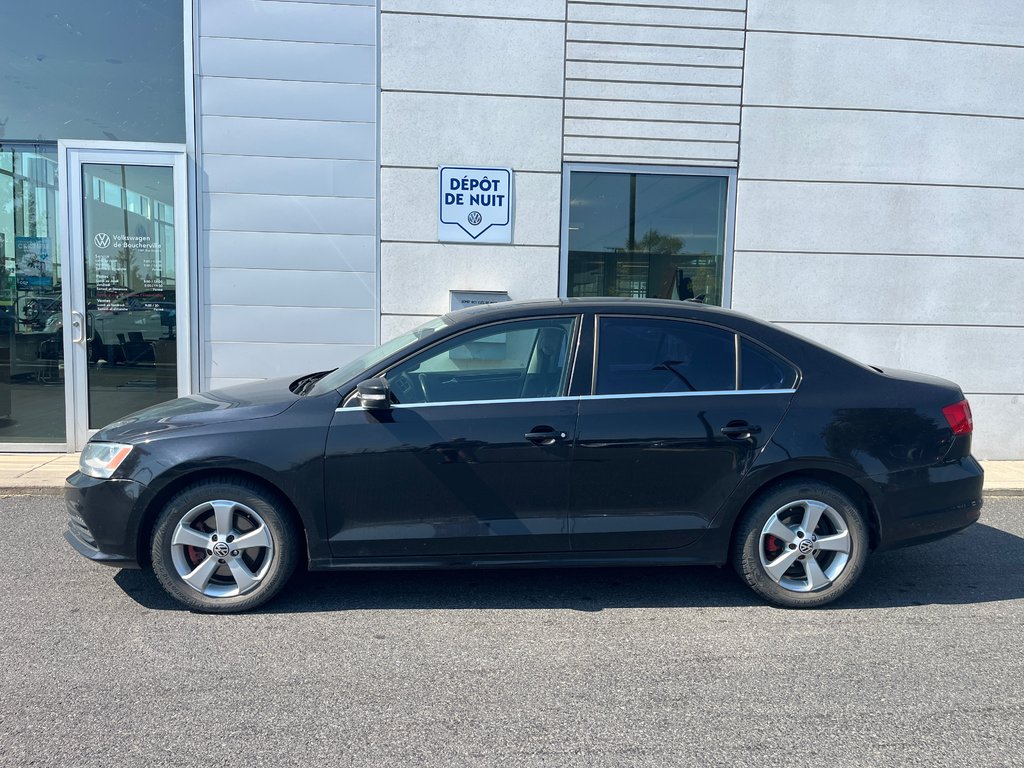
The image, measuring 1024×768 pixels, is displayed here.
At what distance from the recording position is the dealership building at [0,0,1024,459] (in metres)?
7.73

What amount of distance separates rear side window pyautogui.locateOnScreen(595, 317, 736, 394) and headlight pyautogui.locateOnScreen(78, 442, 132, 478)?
2464 mm

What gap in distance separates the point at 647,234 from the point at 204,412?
541 centimetres

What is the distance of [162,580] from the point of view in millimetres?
4008

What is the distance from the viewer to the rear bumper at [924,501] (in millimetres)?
4176

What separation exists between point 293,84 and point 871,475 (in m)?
6.36

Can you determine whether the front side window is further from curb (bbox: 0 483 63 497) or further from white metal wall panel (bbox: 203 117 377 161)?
white metal wall panel (bbox: 203 117 377 161)

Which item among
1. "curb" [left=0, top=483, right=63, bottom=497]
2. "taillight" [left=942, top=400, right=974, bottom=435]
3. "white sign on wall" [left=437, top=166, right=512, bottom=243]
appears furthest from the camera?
"white sign on wall" [left=437, top=166, right=512, bottom=243]

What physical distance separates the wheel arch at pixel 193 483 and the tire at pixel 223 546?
2 cm

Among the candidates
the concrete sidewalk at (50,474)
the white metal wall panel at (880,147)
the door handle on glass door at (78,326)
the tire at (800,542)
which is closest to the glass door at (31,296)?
the door handle on glass door at (78,326)

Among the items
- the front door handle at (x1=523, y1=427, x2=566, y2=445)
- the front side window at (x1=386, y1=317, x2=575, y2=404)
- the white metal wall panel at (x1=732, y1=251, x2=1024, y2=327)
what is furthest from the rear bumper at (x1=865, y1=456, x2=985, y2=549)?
the white metal wall panel at (x1=732, y1=251, x2=1024, y2=327)

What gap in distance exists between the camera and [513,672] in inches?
137

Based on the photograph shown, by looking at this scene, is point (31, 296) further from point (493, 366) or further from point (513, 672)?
point (513, 672)

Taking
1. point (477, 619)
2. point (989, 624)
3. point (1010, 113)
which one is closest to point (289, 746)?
point (477, 619)

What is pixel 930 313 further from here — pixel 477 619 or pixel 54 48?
pixel 54 48
